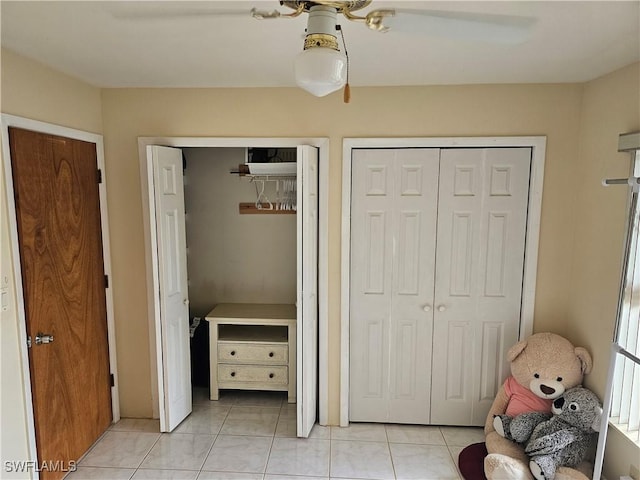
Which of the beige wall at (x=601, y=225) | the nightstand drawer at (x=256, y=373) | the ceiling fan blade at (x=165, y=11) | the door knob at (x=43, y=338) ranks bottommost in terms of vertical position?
the nightstand drawer at (x=256, y=373)

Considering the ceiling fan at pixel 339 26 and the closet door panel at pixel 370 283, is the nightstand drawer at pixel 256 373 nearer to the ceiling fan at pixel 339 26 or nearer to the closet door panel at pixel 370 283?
the closet door panel at pixel 370 283

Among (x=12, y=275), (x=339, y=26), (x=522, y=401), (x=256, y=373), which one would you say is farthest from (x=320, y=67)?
(x=256, y=373)

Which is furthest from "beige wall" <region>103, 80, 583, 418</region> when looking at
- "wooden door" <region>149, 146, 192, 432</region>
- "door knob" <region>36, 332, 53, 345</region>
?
"door knob" <region>36, 332, 53, 345</region>

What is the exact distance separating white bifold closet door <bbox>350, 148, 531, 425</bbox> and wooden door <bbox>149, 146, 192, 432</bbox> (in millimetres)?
1234

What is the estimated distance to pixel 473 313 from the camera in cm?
291

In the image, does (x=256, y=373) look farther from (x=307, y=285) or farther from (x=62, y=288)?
(x=62, y=288)

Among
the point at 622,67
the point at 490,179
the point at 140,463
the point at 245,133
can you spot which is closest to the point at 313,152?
the point at 245,133

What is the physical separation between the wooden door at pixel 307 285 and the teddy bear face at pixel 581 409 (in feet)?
5.05

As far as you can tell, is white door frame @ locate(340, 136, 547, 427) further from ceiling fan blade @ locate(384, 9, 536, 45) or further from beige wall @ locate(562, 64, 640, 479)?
ceiling fan blade @ locate(384, 9, 536, 45)

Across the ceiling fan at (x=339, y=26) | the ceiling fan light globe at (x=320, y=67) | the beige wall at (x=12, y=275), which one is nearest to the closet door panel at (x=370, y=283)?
the ceiling fan at (x=339, y=26)

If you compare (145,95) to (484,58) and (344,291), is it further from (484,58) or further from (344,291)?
(484,58)

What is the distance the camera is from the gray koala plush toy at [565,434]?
2.29m

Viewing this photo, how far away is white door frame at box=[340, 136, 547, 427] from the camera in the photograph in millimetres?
2721

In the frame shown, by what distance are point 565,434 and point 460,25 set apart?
2258mm
